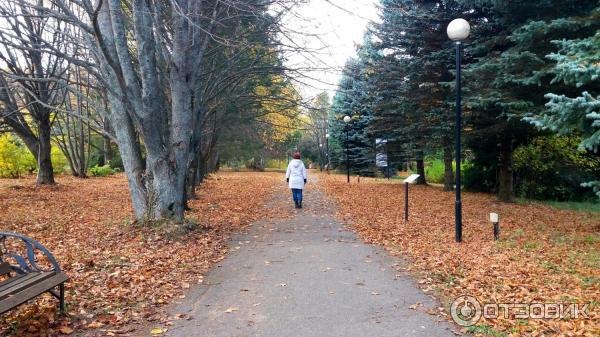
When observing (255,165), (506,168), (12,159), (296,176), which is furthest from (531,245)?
(255,165)

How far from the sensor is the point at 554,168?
1694 centimetres

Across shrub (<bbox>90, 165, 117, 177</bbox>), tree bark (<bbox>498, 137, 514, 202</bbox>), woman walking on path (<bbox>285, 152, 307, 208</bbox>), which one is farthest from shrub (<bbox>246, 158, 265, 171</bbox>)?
woman walking on path (<bbox>285, 152, 307, 208</bbox>)

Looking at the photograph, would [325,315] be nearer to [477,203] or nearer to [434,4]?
[477,203]

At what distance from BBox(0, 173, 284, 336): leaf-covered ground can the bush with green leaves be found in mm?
10614

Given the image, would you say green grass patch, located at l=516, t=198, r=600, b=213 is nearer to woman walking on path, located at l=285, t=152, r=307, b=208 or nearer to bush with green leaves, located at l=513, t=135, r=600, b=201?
bush with green leaves, located at l=513, t=135, r=600, b=201

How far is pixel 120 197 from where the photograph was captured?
16.8m

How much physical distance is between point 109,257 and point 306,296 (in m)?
3.61

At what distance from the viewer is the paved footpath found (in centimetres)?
421

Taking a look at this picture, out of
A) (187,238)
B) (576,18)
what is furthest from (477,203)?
(187,238)

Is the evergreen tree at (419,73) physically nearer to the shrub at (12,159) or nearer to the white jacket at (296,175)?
the white jacket at (296,175)

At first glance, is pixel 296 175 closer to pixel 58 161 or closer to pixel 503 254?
pixel 503 254

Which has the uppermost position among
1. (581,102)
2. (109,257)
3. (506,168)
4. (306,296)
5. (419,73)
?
(419,73)

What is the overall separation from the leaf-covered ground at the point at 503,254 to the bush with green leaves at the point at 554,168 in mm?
2970

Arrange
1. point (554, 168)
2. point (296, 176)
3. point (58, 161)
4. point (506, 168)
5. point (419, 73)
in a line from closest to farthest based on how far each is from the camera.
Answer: point (296, 176)
point (506, 168)
point (554, 168)
point (419, 73)
point (58, 161)
